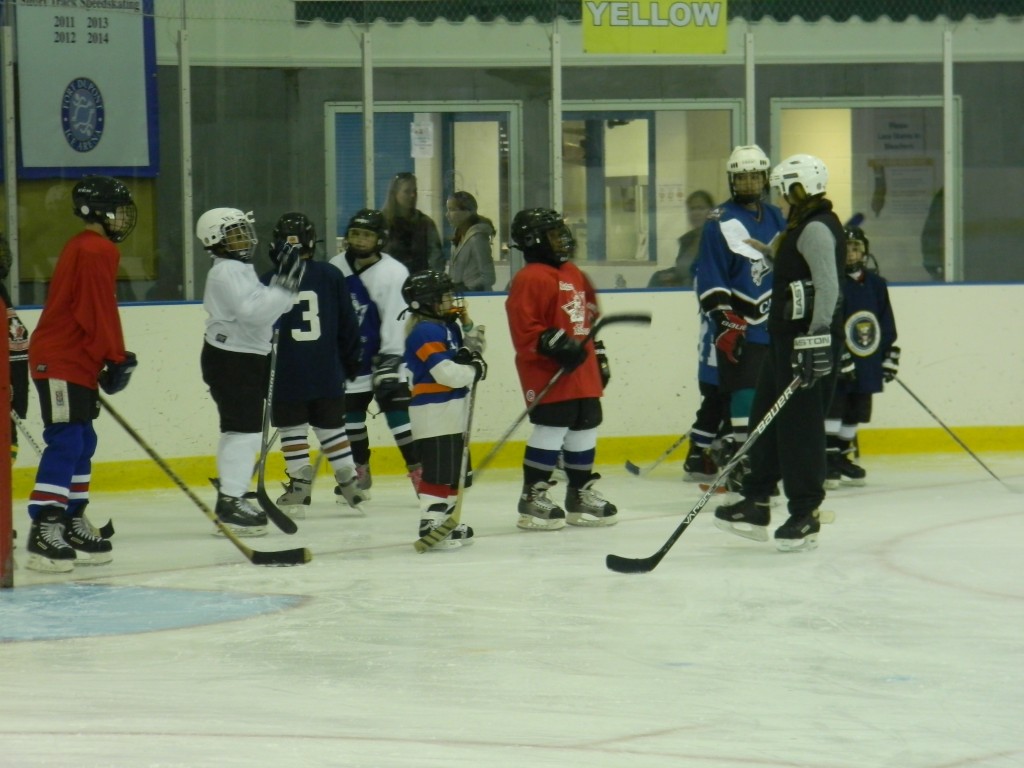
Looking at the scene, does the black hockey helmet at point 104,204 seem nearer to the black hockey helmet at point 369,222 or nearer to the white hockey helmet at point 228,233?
the white hockey helmet at point 228,233

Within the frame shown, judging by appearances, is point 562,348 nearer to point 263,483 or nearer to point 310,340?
point 310,340

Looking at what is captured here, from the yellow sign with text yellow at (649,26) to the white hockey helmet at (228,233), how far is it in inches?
108

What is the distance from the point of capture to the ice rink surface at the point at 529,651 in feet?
9.20

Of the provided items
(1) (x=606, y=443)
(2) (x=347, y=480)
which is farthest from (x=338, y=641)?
(1) (x=606, y=443)

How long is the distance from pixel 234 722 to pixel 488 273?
440cm

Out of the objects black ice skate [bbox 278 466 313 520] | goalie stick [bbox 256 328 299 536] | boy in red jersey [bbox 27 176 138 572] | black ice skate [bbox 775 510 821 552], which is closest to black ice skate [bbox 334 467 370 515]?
black ice skate [bbox 278 466 313 520]

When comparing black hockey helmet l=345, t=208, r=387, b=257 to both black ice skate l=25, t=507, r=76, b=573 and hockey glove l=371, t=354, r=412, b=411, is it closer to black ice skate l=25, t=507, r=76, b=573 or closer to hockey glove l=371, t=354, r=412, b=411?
hockey glove l=371, t=354, r=412, b=411

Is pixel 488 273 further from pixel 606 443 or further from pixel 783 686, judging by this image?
pixel 783 686

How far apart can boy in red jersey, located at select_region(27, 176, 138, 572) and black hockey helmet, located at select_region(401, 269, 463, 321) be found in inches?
32.9

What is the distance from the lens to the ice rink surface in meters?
2.80

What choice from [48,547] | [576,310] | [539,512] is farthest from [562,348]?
[48,547]

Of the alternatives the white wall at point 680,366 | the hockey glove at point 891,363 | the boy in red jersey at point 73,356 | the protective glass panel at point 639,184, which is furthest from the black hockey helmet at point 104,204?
the hockey glove at point 891,363

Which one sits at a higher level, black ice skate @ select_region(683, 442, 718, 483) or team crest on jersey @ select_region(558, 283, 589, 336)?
team crest on jersey @ select_region(558, 283, 589, 336)

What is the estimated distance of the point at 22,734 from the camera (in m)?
2.89
